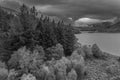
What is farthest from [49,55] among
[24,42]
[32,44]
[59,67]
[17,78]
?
[17,78]

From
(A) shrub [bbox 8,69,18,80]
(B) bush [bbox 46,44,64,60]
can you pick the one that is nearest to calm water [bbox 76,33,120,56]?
(B) bush [bbox 46,44,64,60]

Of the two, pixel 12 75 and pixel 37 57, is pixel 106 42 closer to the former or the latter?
pixel 37 57

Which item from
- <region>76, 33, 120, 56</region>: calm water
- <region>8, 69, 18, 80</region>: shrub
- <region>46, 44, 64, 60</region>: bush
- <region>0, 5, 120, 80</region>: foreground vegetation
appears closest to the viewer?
<region>8, 69, 18, 80</region>: shrub

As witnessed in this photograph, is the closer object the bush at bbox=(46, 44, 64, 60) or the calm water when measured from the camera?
the bush at bbox=(46, 44, 64, 60)

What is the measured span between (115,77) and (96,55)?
1585 cm

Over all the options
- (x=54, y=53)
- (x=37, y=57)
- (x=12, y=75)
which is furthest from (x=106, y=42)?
(x=12, y=75)

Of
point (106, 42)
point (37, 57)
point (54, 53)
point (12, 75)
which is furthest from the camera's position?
point (106, 42)

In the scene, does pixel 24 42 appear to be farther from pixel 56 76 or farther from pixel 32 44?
pixel 56 76

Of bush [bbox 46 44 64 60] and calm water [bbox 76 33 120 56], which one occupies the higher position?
bush [bbox 46 44 64 60]

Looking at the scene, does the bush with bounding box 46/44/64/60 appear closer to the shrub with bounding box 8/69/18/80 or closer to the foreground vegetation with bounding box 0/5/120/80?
the foreground vegetation with bounding box 0/5/120/80

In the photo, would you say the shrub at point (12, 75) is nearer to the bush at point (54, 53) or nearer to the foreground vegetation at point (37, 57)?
the foreground vegetation at point (37, 57)

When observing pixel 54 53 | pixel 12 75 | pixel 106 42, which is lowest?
Answer: pixel 106 42

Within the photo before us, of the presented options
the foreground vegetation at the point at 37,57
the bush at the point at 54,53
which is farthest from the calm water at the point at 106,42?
the bush at the point at 54,53

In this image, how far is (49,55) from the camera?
907 inches
